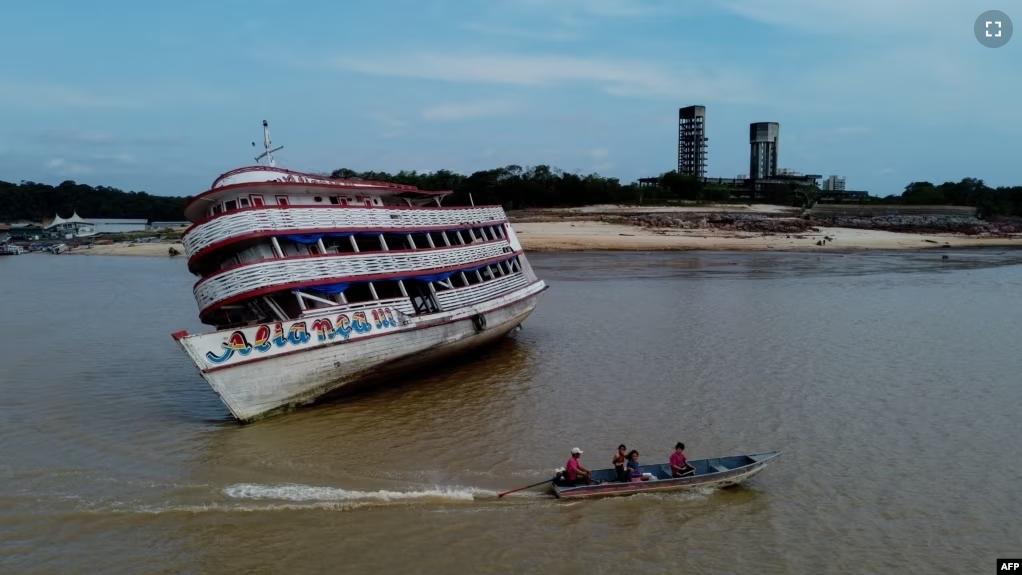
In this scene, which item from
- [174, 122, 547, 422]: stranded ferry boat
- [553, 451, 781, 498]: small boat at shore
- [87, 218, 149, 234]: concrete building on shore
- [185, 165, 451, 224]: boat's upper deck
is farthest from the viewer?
[87, 218, 149, 234]: concrete building on shore

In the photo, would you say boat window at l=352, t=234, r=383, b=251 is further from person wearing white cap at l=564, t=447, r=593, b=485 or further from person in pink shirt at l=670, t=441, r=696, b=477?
person in pink shirt at l=670, t=441, r=696, b=477

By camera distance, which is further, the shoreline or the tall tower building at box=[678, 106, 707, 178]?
the tall tower building at box=[678, 106, 707, 178]

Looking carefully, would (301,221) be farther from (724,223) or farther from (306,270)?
(724,223)

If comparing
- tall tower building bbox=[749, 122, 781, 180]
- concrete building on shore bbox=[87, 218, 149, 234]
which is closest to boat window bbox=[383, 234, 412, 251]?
concrete building on shore bbox=[87, 218, 149, 234]

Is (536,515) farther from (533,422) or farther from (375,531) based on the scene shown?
(533,422)

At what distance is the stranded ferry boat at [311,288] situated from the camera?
14914 millimetres

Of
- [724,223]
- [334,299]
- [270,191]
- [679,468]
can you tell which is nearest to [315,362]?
[334,299]

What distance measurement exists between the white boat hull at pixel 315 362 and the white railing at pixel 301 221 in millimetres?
2439

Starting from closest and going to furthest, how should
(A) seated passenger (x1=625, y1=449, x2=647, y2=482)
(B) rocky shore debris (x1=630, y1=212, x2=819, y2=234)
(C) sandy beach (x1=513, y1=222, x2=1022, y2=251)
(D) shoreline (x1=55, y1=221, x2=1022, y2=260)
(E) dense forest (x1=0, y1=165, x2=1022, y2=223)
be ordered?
(A) seated passenger (x1=625, y1=449, x2=647, y2=482), (D) shoreline (x1=55, y1=221, x2=1022, y2=260), (C) sandy beach (x1=513, y1=222, x2=1022, y2=251), (B) rocky shore debris (x1=630, y1=212, x2=819, y2=234), (E) dense forest (x1=0, y1=165, x2=1022, y2=223)

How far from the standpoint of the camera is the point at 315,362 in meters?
15.5

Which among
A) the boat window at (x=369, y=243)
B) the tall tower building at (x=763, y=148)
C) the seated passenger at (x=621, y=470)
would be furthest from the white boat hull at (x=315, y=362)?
the tall tower building at (x=763, y=148)

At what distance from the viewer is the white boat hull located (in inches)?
563

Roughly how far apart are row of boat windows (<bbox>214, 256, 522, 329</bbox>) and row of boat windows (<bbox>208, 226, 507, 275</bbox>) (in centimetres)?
89

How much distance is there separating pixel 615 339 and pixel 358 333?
36.2ft
